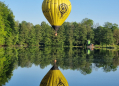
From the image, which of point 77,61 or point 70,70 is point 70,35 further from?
Result: point 70,70

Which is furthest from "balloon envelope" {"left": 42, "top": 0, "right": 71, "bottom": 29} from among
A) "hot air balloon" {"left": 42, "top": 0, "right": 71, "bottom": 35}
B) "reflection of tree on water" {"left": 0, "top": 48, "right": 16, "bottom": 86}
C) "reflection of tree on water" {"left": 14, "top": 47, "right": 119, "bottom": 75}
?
"reflection of tree on water" {"left": 0, "top": 48, "right": 16, "bottom": 86}

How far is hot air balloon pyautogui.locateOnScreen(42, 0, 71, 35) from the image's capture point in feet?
70.2

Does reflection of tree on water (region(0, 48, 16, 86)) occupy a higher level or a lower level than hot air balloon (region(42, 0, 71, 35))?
lower

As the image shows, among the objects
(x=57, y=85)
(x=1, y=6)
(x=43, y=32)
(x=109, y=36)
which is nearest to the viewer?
(x=57, y=85)

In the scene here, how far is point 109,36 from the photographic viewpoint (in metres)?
60.2

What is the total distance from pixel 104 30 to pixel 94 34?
413 centimetres

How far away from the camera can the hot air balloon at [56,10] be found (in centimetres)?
2141

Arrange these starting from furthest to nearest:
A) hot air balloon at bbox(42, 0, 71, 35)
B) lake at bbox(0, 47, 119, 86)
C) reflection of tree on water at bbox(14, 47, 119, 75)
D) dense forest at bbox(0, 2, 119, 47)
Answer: dense forest at bbox(0, 2, 119, 47)
hot air balloon at bbox(42, 0, 71, 35)
reflection of tree on water at bbox(14, 47, 119, 75)
lake at bbox(0, 47, 119, 86)

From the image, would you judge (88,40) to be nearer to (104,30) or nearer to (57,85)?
(104,30)

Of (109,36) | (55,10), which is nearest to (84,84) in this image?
(55,10)

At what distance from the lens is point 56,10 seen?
70.3 feet

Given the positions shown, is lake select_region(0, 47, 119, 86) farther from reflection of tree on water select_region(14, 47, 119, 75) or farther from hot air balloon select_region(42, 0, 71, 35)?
hot air balloon select_region(42, 0, 71, 35)

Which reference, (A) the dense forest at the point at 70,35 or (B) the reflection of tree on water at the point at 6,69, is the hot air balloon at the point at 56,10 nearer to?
(B) the reflection of tree on water at the point at 6,69

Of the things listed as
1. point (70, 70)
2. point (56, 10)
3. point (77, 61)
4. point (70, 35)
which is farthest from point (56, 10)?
point (70, 35)
